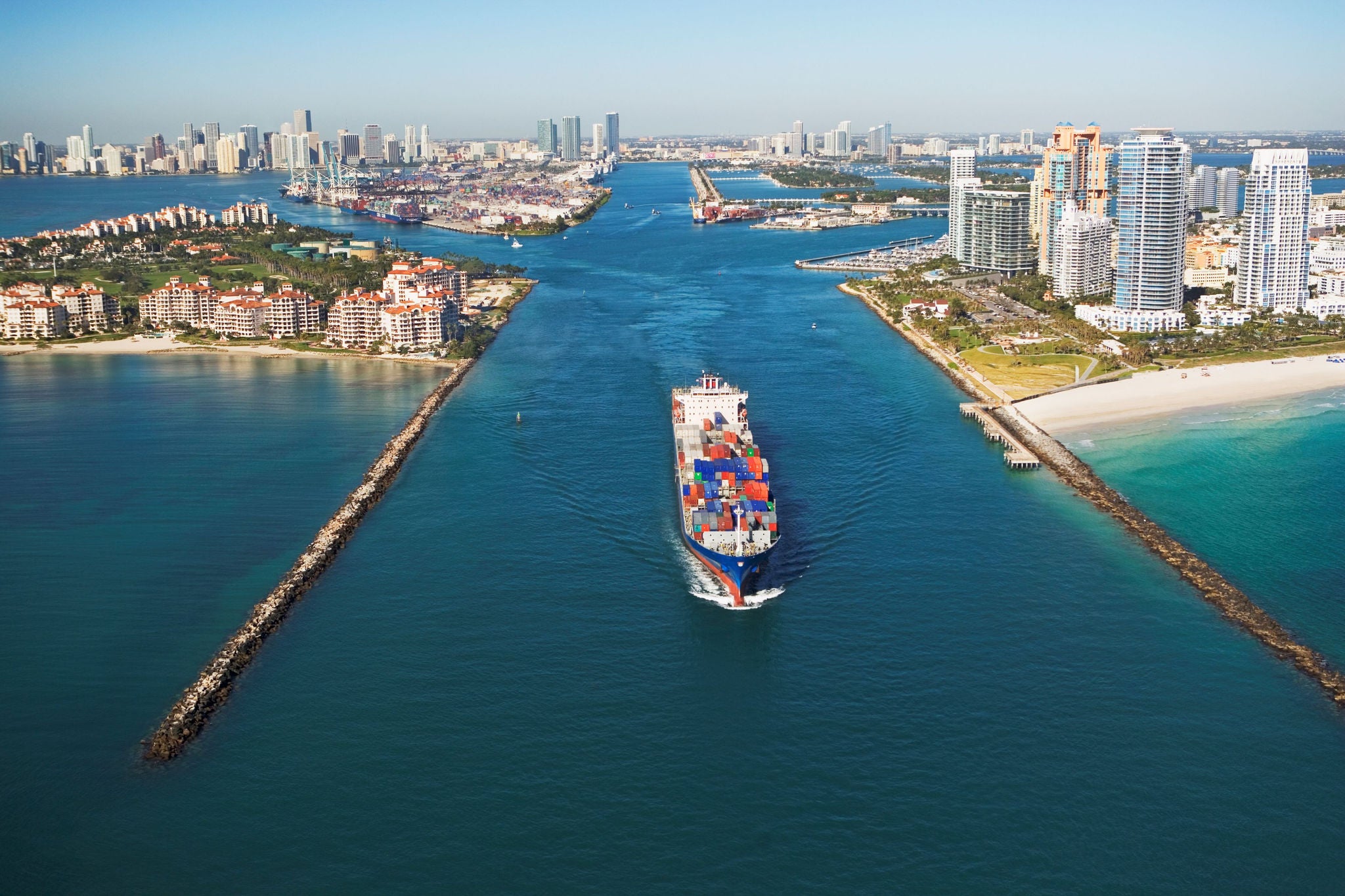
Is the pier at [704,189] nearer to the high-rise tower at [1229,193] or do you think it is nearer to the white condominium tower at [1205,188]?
the white condominium tower at [1205,188]

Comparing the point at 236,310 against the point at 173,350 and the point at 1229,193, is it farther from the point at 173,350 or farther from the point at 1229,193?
the point at 1229,193

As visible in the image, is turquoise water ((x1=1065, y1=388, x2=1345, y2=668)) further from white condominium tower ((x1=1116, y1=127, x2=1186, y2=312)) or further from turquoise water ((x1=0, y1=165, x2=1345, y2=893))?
white condominium tower ((x1=1116, y1=127, x2=1186, y2=312))

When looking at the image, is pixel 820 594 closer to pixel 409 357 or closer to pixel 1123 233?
pixel 409 357

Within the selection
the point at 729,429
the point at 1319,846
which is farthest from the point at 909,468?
the point at 1319,846

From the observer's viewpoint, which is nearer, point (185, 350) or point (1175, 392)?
point (1175, 392)

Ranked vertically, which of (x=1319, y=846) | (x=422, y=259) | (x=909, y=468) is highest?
(x=422, y=259)

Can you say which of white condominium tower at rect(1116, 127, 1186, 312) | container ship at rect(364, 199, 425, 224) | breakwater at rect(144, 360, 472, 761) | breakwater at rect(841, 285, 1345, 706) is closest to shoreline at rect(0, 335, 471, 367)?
breakwater at rect(144, 360, 472, 761)

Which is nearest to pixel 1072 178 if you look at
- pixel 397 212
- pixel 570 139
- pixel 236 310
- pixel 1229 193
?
pixel 1229 193
